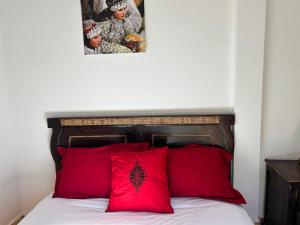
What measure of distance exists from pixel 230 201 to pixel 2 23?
233cm

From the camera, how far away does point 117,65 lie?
227cm

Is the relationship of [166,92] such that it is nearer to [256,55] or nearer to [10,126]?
[256,55]

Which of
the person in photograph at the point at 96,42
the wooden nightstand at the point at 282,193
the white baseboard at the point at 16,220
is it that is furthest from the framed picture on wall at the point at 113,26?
the white baseboard at the point at 16,220

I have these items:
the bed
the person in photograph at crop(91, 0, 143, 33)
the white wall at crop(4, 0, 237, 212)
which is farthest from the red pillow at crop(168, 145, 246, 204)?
the person in photograph at crop(91, 0, 143, 33)

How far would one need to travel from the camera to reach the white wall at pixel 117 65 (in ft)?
7.12

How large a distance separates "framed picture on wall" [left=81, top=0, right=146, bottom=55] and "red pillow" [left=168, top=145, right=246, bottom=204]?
947 mm

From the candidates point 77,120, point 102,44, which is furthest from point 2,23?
point 77,120

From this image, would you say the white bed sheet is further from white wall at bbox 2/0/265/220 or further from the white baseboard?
the white baseboard

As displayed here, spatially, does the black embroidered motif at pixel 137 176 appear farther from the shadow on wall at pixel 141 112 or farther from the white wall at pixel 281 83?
the white wall at pixel 281 83

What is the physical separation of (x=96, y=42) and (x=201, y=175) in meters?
1.36

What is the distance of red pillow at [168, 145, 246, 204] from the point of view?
1905 millimetres

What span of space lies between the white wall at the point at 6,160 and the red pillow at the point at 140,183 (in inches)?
40.6

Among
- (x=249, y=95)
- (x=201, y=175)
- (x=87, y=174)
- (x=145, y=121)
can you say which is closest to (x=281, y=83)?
(x=249, y=95)

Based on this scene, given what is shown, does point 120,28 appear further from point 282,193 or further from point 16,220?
point 16,220
